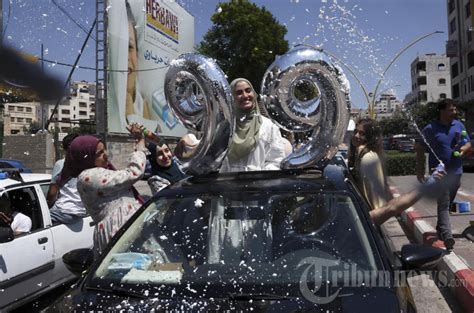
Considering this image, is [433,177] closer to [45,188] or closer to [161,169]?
[161,169]

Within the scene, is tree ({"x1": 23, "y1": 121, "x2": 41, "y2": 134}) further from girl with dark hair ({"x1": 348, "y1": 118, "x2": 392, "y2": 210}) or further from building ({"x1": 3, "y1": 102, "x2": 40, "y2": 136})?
girl with dark hair ({"x1": 348, "y1": 118, "x2": 392, "y2": 210})

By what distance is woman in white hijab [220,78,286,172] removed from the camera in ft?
12.0

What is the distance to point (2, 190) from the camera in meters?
4.32

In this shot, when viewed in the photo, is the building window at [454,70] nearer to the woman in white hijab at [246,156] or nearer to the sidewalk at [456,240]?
the sidewalk at [456,240]

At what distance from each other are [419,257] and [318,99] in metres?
1.55

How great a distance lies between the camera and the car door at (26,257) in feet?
12.9

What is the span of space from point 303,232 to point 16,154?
59.2 ft

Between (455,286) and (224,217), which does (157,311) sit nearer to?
(224,217)

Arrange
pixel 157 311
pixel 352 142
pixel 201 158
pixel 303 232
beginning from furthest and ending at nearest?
1. pixel 352 142
2. pixel 201 158
3. pixel 303 232
4. pixel 157 311

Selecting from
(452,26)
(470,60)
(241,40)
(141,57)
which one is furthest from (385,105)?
(452,26)

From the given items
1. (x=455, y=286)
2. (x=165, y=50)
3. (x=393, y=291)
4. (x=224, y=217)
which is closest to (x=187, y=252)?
(x=224, y=217)

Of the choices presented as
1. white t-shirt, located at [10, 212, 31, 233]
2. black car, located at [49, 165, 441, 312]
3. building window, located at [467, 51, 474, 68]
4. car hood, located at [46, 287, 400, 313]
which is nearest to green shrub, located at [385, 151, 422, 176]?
white t-shirt, located at [10, 212, 31, 233]

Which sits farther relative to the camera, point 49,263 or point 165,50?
point 165,50

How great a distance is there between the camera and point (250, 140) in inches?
144
